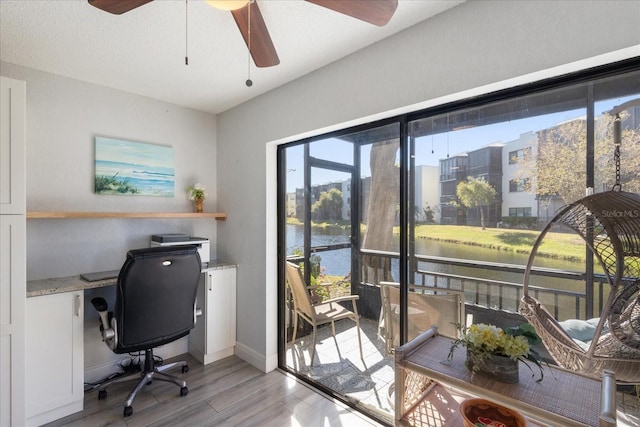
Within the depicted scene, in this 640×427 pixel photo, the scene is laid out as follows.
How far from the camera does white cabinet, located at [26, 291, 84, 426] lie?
1.99 m

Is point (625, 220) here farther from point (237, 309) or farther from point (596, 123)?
point (237, 309)

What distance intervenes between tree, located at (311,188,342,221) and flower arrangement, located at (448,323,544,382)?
49.8 inches

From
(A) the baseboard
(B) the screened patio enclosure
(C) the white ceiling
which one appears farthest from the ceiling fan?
(A) the baseboard

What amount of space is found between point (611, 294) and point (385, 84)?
4.99ft

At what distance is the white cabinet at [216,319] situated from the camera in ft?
9.34

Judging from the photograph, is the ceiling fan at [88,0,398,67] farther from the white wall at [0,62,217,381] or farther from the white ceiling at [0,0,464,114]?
the white wall at [0,62,217,381]

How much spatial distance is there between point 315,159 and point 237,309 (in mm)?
1711

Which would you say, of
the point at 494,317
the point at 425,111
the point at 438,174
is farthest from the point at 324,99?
the point at 494,317

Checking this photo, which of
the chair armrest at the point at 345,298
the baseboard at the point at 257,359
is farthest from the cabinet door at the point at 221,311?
the chair armrest at the point at 345,298

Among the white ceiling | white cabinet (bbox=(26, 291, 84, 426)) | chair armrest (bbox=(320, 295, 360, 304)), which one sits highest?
the white ceiling

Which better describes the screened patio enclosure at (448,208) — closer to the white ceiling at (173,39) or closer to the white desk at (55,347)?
the white ceiling at (173,39)

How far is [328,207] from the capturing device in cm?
243

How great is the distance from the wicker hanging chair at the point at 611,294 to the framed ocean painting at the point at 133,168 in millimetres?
3071

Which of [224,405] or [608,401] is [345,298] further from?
[608,401]
